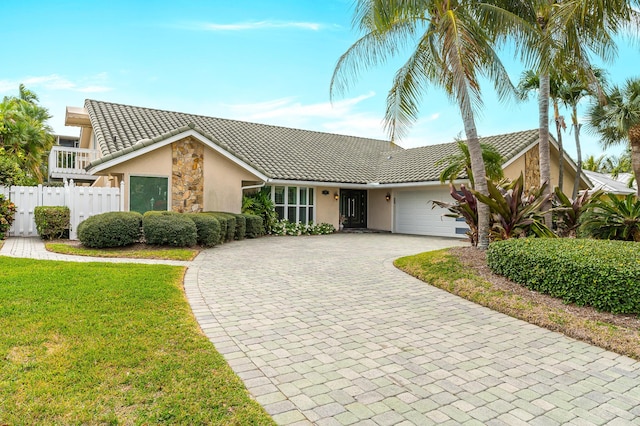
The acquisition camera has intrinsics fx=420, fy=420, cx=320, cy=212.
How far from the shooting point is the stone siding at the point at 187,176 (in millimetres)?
15234

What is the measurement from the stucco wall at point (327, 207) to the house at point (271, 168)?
0.05 meters

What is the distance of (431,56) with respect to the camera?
10.9 m

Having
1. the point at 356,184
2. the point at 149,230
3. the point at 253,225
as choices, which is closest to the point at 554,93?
the point at 356,184

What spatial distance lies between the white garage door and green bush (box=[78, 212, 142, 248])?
12512mm

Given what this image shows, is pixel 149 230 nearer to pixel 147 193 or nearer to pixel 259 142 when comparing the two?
pixel 147 193

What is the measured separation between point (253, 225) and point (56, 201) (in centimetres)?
660

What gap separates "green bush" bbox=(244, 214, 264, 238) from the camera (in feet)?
53.3

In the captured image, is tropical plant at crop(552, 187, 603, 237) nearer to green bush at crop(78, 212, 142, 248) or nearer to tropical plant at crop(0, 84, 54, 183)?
green bush at crop(78, 212, 142, 248)

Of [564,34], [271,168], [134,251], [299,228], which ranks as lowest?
[134,251]

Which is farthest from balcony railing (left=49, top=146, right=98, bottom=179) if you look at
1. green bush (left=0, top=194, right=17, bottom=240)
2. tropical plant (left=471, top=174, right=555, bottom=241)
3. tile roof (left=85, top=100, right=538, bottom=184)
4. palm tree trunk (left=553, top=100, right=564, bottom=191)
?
palm tree trunk (left=553, top=100, right=564, bottom=191)

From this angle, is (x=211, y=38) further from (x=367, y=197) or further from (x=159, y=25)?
(x=367, y=197)

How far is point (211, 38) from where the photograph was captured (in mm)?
13805

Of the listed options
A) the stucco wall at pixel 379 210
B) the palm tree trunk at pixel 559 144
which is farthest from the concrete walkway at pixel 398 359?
the palm tree trunk at pixel 559 144

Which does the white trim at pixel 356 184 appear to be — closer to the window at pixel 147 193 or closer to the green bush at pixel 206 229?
the window at pixel 147 193
